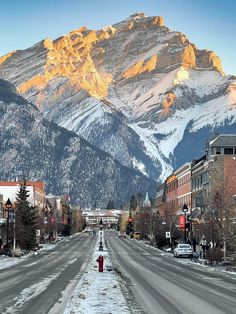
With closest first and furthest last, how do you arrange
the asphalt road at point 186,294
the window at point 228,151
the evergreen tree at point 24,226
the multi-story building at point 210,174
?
the asphalt road at point 186,294, the evergreen tree at point 24,226, the multi-story building at point 210,174, the window at point 228,151

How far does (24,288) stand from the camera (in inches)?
1340

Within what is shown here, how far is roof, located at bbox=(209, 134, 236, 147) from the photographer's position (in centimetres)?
11394

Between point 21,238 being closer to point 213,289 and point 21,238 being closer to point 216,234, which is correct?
point 216,234

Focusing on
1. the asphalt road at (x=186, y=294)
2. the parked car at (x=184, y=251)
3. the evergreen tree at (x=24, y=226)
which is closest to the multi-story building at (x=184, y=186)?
the evergreen tree at (x=24, y=226)

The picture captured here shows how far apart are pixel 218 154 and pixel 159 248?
1853 centimetres

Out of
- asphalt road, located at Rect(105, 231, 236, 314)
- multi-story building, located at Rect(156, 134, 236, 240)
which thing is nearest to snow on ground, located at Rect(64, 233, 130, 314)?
asphalt road, located at Rect(105, 231, 236, 314)

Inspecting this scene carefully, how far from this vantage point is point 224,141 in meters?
115

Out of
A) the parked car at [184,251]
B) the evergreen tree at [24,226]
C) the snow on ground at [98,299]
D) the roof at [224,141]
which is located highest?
the roof at [224,141]

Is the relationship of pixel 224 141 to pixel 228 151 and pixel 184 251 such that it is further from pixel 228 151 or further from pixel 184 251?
pixel 184 251

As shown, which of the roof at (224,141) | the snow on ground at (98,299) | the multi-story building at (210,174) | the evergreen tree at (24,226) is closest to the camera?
the snow on ground at (98,299)

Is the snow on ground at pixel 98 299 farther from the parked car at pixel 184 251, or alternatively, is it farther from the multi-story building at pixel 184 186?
the multi-story building at pixel 184 186

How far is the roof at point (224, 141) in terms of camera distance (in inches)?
4486

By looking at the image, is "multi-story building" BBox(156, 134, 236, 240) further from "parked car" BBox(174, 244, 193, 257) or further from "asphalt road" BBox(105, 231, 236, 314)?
"asphalt road" BBox(105, 231, 236, 314)

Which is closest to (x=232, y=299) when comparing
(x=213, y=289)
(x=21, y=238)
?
(x=213, y=289)
